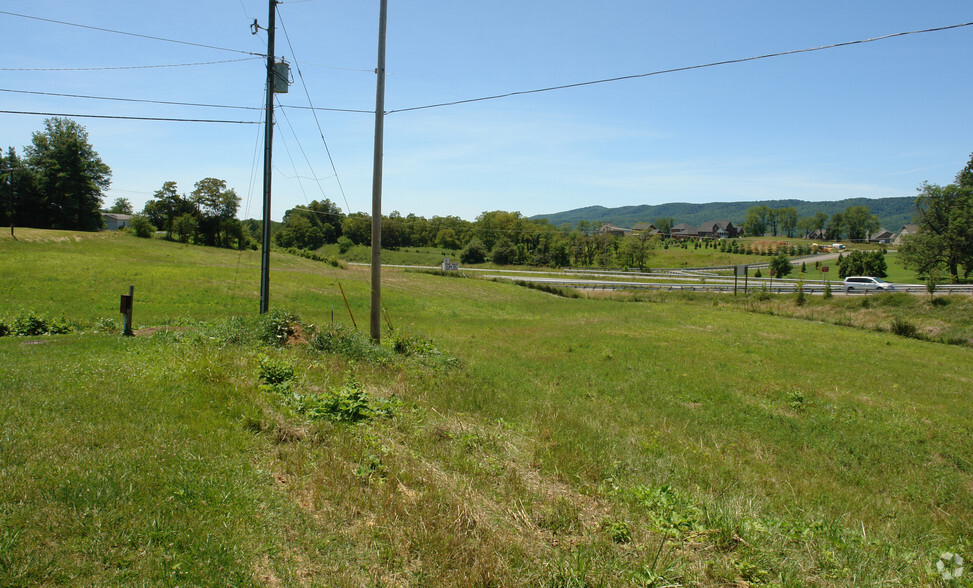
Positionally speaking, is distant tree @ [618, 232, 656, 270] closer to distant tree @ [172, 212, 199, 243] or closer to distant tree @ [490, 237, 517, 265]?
distant tree @ [490, 237, 517, 265]

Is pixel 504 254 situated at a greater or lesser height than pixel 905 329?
greater

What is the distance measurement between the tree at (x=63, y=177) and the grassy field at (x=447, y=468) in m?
66.8

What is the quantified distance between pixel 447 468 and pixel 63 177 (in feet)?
267

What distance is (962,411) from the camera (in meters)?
13.4

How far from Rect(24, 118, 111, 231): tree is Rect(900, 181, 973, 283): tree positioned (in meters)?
105

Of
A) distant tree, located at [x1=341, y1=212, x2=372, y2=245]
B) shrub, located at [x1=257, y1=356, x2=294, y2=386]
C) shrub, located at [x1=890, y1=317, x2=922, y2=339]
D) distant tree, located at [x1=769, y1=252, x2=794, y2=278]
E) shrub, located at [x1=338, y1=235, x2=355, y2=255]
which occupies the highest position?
distant tree, located at [x1=341, y1=212, x2=372, y2=245]

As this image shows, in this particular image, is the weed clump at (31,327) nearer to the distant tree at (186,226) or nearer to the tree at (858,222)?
the distant tree at (186,226)

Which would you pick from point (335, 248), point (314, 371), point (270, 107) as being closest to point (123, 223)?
point (335, 248)

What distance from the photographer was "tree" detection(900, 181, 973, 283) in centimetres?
6234

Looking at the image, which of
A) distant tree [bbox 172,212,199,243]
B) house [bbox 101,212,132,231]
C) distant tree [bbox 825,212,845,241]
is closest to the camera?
distant tree [bbox 172,212,199,243]

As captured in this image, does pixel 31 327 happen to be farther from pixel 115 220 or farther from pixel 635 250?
pixel 115 220

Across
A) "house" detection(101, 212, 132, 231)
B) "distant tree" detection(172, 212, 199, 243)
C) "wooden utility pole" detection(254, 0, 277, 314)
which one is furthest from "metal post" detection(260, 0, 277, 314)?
"house" detection(101, 212, 132, 231)

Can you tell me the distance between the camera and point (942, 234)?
214ft

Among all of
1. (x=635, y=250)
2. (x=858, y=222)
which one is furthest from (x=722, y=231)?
(x=635, y=250)
